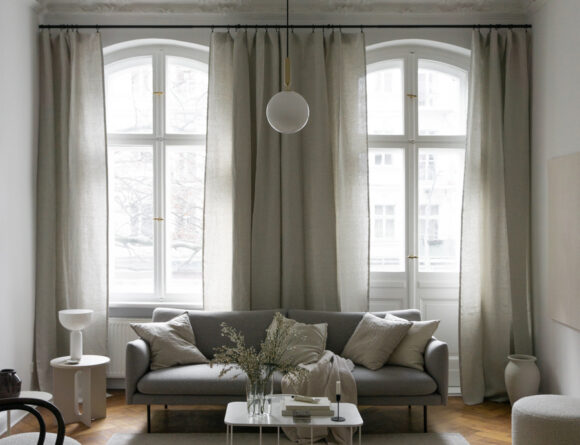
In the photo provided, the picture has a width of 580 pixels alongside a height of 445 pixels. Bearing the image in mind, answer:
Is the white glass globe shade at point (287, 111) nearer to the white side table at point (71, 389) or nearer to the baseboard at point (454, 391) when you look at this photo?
the white side table at point (71, 389)

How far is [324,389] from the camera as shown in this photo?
4.43m

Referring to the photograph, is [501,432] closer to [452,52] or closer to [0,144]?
[452,52]

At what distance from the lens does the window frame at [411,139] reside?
19.0 feet

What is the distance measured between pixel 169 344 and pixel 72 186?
5.68ft

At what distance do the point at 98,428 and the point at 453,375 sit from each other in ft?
10.0

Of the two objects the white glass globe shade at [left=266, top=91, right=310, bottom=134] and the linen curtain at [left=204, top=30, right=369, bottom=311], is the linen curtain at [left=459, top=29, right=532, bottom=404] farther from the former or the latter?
the white glass globe shade at [left=266, top=91, right=310, bottom=134]

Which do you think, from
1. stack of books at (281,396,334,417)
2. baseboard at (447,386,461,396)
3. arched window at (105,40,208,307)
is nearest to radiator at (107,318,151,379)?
arched window at (105,40,208,307)

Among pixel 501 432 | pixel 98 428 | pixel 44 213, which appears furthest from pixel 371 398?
pixel 44 213

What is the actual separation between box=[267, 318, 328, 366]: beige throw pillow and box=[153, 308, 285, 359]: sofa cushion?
6.0 inches

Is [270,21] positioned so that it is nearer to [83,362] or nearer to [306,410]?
[83,362]

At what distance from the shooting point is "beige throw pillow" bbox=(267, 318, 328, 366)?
477 cm

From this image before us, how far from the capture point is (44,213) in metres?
5.50

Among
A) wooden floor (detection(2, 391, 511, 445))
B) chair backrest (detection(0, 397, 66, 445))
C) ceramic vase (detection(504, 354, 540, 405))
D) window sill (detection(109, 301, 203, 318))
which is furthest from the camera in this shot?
window sill (detection(109, 301, 203, 318))

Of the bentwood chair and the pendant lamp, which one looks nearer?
the bentwood chair
